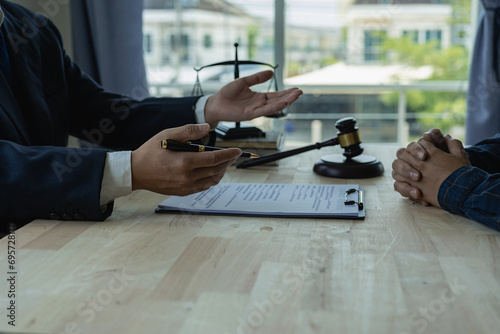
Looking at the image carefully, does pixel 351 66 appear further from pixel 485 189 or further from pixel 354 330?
pixel 354 330

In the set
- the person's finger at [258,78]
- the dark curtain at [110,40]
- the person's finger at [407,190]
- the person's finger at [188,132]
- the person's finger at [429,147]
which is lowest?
the person's finger at [407,190]

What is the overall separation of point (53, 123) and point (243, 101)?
21.5 inches

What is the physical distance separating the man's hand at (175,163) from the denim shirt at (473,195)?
0.41 metres

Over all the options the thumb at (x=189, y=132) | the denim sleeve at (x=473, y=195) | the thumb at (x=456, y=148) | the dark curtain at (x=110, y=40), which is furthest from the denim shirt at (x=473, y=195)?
the dark curtain at (x=110, y=40)

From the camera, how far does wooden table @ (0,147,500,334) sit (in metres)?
0.58

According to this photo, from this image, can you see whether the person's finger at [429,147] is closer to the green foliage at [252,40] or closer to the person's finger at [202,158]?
the person's finger at [202,158]

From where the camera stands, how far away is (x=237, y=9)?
3.38 m

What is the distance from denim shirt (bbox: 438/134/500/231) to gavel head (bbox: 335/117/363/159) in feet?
1.20

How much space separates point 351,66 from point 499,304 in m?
3.14

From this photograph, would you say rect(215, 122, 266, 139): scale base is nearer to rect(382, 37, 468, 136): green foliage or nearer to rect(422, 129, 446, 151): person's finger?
rect(422, 129, 446, 151): person's finger

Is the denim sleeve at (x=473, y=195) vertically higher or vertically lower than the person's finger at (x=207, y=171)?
lower

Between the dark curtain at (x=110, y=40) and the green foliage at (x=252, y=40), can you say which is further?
the green foliage at (x=252, y=40)

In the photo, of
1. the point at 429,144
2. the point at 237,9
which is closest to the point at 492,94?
the point at 237,9

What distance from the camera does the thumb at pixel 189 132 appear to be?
927 millimetres
